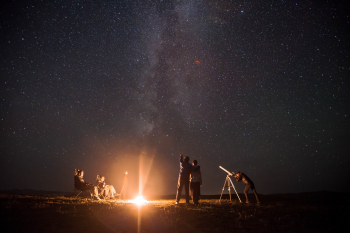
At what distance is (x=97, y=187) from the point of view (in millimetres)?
12617

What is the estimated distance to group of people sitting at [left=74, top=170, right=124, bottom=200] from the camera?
12170 mm

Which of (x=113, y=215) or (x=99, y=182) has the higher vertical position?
(x=99, y=182)

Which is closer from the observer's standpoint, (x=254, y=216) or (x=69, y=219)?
(x=69, y=219)

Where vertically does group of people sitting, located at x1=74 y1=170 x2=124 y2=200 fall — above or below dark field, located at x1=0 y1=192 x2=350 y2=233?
above

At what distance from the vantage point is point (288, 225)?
5914 mm

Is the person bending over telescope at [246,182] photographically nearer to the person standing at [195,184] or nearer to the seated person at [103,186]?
the person standing at [195,184]

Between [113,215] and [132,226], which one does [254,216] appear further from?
[113,215]

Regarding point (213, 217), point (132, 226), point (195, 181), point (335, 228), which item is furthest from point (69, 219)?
point (335, 228)

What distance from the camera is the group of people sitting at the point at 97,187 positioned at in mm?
12170

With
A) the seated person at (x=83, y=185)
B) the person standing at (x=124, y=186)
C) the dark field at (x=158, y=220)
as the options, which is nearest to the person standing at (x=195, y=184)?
the dark field at (x=158, y=220)

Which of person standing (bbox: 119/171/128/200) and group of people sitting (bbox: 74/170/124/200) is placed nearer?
group of people sitting (bbox: 74/170/124/200)

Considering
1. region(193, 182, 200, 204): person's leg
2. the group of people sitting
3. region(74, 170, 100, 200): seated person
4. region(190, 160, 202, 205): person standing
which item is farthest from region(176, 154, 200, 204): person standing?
region(74, 170, 100, 200): seated person

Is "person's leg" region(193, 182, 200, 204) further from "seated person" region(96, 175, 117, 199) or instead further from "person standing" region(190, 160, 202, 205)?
"seated person" region(96, 175, 117, 199)

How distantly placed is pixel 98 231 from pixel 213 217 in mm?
3650
